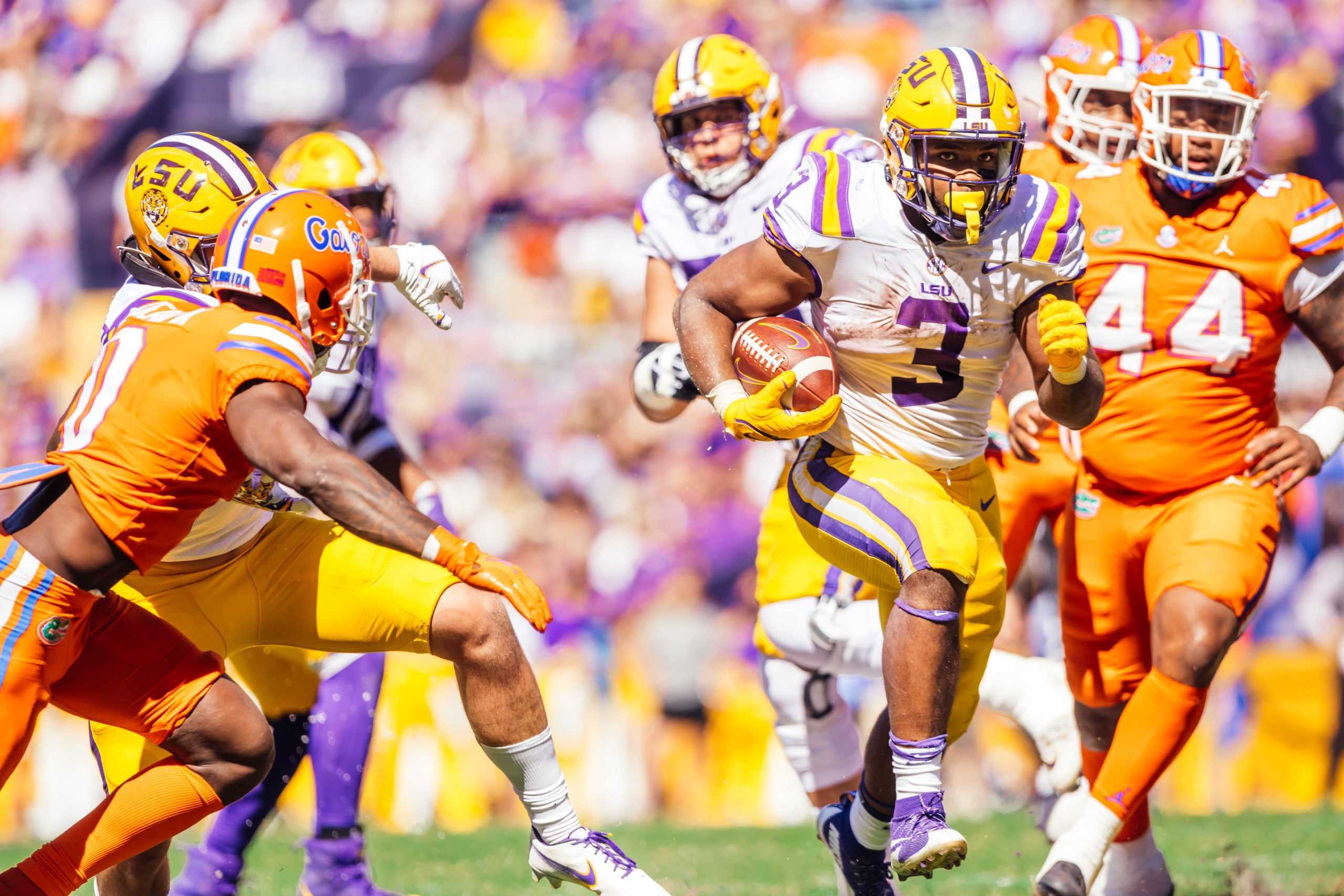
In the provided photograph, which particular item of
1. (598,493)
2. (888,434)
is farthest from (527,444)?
(888,434)

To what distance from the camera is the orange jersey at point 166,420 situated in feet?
11.6

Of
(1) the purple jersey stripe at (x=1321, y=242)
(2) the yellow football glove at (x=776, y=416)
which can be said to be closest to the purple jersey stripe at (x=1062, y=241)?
(2) the yellow football glove at (x=776, y=416)

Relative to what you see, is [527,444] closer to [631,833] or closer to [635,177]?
[635,177]

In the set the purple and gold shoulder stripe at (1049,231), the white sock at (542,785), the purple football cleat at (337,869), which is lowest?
the purple football cleat at (337,869)

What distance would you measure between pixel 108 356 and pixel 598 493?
17.8 ft

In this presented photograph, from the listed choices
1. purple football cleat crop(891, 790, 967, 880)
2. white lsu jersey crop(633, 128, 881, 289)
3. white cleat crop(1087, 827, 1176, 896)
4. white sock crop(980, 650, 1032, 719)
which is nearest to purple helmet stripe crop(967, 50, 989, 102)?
white lsu jersey crop(633, 128, 881, 289)

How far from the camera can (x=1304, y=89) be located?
29.8 feet

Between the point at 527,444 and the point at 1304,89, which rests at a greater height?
the point at 1304,89

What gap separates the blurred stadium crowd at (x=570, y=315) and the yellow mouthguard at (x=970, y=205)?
3.33 m

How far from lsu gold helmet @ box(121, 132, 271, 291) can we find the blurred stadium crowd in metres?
3.96

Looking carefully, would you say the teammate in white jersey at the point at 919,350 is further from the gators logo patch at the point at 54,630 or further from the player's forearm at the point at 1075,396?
the gators logo patch at the point at 54,630

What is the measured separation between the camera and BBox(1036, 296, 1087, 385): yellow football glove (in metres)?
3.76

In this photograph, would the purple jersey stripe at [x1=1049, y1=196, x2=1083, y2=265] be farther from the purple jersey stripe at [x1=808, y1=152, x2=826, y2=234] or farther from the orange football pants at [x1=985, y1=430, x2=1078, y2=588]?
the orange football pants at [x1=985, y1=430, x2=1078, y2=588]

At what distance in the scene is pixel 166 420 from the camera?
3535 mm
